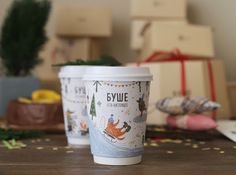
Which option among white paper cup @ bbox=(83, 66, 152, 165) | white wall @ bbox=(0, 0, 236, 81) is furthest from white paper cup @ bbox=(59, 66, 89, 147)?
white wall @ bbox=(0, 0, 236, 81)

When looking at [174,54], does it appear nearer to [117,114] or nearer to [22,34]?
[22,34]

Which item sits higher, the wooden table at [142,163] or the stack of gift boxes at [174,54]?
the stack of gift boxes at [174,54]

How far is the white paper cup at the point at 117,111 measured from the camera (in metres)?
0.67

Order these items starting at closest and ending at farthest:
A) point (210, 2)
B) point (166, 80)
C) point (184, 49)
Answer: point (166, 80) → point (184, 49) → point (210, 2)

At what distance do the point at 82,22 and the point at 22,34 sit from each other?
0.26 meters

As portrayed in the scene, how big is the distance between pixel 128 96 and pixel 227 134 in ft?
1.32

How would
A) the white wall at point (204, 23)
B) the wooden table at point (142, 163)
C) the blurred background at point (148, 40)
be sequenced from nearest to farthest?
the wooden table at point (142, 163)
the blurred background at point (148, 40)
the white wall at point (204, 23)

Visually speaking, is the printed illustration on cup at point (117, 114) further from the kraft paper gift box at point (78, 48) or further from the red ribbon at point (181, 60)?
the kraft paper gift box at point (78, 48)

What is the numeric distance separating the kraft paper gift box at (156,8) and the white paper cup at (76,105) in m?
0.75

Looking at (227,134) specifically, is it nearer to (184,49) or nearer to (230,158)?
(230,158)

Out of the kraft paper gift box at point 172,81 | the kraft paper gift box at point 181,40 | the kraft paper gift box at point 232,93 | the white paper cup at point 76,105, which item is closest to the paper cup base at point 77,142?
the white paper cup at point 76,105

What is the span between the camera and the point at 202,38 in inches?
56.4

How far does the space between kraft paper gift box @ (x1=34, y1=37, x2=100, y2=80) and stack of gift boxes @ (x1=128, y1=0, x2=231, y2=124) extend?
158mm

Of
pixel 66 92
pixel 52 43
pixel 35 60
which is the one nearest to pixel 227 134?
pixel 66 92
